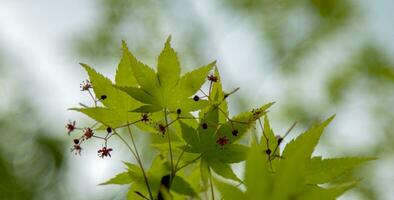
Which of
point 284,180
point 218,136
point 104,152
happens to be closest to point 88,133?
point 104,152

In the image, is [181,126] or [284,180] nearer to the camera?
[284,180]

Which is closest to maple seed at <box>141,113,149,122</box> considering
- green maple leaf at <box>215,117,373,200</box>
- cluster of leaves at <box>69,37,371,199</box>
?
cluster of leaves at <box>69,37,371,199</box>

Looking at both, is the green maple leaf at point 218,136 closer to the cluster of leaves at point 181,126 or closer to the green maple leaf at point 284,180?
the cluster of leaves at point 181,126

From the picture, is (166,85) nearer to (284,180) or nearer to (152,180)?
(152,180)

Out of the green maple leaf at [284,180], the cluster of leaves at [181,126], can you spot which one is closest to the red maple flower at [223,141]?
the cluster of leaves at [181,126]

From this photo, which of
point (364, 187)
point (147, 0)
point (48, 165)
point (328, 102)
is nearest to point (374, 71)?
point (328, 102)

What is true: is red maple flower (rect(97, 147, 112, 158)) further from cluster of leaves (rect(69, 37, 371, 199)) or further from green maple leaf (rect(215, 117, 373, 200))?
green maple leaf (rect(215, 117, 373, 200))

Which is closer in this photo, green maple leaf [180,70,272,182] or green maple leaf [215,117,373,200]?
green maple leaf [215,117,373,200]

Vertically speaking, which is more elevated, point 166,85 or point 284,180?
point 166,85

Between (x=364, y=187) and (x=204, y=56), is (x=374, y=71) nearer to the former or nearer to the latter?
(x=364, y=187)
